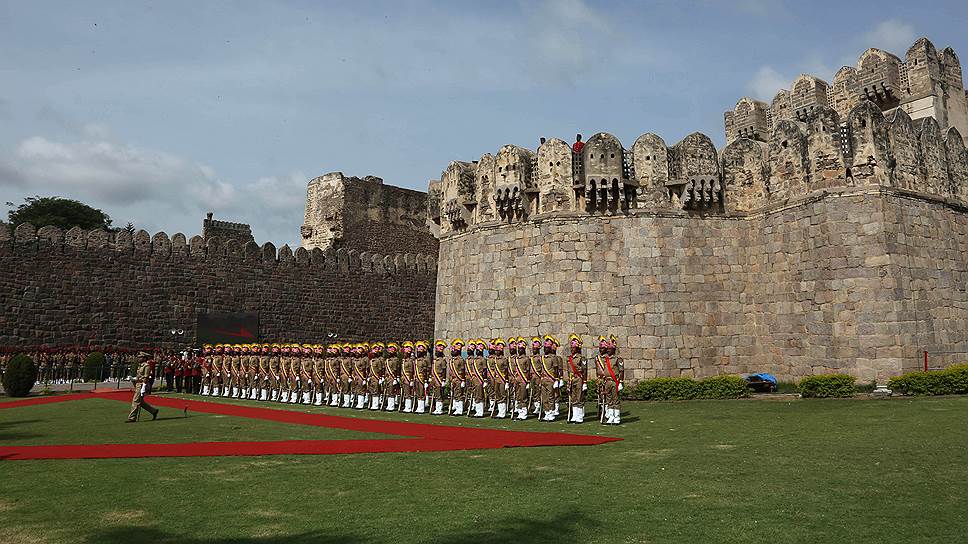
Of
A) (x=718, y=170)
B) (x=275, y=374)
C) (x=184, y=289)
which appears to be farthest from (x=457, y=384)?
(x=184, y=289)

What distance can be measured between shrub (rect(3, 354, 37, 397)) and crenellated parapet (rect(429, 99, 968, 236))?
42.2ft

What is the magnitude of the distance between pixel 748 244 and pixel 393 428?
460 inches

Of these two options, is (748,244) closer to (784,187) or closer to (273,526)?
(784,187)

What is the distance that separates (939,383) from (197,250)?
2387 centimetres

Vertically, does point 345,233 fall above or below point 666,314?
above

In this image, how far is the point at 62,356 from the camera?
22.2m

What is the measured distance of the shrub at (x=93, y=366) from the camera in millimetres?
22109

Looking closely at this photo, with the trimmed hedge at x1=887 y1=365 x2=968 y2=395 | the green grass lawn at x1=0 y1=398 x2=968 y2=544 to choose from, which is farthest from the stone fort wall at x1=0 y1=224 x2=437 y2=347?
the trimmed hedge at x1=887 y1=365 x2=968 y2=395

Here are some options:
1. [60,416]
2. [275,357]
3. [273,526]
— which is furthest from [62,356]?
[273,526]

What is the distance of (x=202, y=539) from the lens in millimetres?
4934

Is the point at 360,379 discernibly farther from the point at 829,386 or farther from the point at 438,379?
the point at 829,386

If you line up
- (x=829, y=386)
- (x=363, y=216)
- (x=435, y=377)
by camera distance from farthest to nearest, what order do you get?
(x=363, y=216) < (x=435, y=377) < (x=829, y=386)

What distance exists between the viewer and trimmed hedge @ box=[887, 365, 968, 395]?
558 inches

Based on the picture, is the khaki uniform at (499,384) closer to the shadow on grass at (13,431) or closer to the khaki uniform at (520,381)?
the khaki uniform at (520,381)
